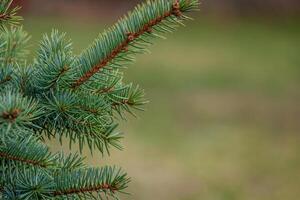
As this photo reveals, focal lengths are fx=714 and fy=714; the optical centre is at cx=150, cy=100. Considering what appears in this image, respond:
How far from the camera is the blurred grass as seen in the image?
6.36 metres

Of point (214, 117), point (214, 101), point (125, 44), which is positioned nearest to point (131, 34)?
point (125, 44)

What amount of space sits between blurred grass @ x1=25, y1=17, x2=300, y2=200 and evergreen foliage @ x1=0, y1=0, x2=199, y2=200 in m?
4.25

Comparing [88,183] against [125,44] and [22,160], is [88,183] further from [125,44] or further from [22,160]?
[125,44]

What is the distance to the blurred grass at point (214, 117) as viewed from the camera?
6.36 meters

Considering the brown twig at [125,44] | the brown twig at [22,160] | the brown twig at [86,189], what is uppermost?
the brown twig at [125,44]

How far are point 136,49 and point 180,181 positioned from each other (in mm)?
4767

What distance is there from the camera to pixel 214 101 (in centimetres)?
922

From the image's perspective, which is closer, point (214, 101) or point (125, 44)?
point (125, 44)

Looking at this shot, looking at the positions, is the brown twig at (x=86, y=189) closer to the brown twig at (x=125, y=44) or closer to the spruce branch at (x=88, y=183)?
the spruce branch at (x=88, y=183)

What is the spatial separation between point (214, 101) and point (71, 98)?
25.1ft

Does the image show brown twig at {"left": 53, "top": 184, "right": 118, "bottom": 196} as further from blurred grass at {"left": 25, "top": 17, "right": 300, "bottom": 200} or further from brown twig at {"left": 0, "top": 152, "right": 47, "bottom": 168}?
blurred grass at {"left": 25, "top": 17, "right": 300, "bottom": 200}

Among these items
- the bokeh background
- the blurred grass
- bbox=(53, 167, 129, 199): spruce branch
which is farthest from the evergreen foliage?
the blurred grass

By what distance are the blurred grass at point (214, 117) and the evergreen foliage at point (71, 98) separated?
4.25 meters

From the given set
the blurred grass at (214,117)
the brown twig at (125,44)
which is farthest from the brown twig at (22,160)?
the blurred grass at (214,117)
